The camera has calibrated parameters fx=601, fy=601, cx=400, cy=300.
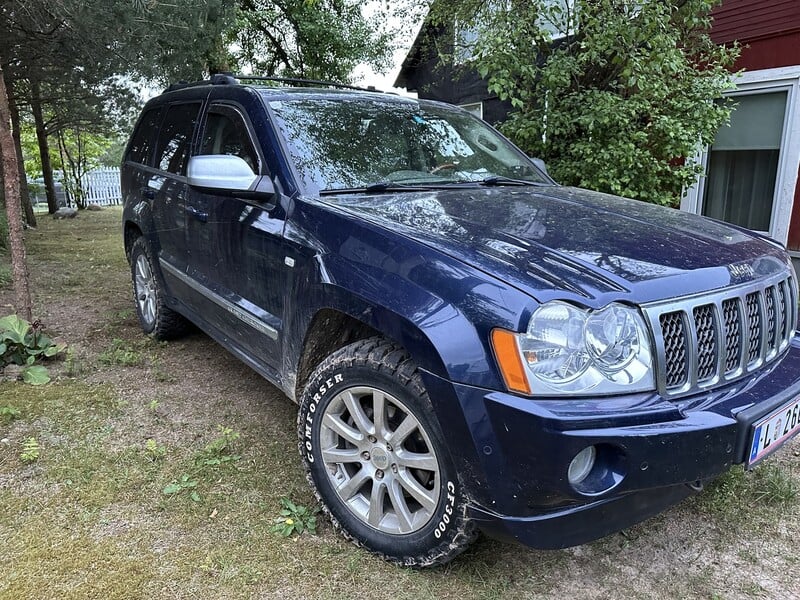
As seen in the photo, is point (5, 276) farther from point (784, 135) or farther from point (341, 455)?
point (784, 135)

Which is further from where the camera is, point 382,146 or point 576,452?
point 382,146

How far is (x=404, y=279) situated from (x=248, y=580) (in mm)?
1246

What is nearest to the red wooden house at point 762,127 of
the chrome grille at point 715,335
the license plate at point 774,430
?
the chrome grille at point 715,335

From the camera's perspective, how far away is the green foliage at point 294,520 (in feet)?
8.14

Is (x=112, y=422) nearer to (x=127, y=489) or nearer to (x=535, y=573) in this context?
(x=127, y=489)

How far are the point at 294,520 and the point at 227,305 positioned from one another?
1.24 meters

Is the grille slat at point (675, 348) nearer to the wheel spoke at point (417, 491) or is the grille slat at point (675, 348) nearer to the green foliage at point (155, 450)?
the wheel spoke at point (417, 491)

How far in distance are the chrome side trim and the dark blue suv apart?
0.01m

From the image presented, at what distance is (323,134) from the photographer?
301 centimetres

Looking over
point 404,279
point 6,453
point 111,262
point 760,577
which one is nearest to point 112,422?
point 6,453

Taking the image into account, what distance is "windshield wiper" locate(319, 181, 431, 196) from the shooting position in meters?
2.74

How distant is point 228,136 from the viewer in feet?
10.9

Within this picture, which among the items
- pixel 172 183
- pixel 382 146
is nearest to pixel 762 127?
pixel 382 146

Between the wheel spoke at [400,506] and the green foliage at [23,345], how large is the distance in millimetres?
2942
